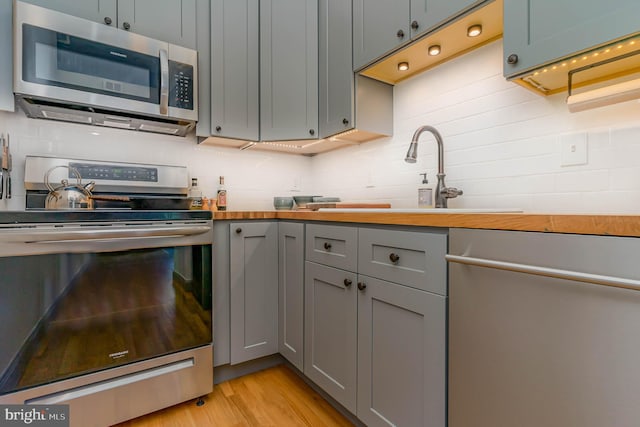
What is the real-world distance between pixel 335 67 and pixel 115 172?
1.46m

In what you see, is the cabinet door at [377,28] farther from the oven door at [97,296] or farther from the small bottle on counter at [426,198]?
the oven door at [97,296]

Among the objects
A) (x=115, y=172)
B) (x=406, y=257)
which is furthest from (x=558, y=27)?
(x=115, y=172)

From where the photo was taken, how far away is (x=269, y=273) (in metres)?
1.78

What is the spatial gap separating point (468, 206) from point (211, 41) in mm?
1809

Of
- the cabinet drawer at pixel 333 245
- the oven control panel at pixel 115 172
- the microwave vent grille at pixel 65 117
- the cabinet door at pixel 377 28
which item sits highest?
the cabinet door at pixel 377 28

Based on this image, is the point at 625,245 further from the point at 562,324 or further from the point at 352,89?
the point at 352,89

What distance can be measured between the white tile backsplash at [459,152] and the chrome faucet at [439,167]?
9 centimetres

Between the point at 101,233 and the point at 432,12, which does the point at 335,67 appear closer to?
the point at 432,12

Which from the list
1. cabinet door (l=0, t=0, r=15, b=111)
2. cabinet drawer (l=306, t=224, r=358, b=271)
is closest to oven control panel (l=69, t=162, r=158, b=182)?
cabinet door (l=0, t=0, r=15, b=111)

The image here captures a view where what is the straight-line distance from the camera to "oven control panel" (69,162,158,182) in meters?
1.71

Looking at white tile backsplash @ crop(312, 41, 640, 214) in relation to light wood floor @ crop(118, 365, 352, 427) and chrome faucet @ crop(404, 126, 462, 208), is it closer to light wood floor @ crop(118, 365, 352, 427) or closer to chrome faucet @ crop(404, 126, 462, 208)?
chrome faucet @ crop(404, 126, 462, 208)

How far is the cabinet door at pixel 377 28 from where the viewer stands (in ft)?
4.70

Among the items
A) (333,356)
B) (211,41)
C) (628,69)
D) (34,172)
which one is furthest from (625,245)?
(34,172)

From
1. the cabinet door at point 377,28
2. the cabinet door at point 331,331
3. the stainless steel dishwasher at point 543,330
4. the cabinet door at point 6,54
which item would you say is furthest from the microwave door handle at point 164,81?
the stainless steel dishwasher at point 543,330
